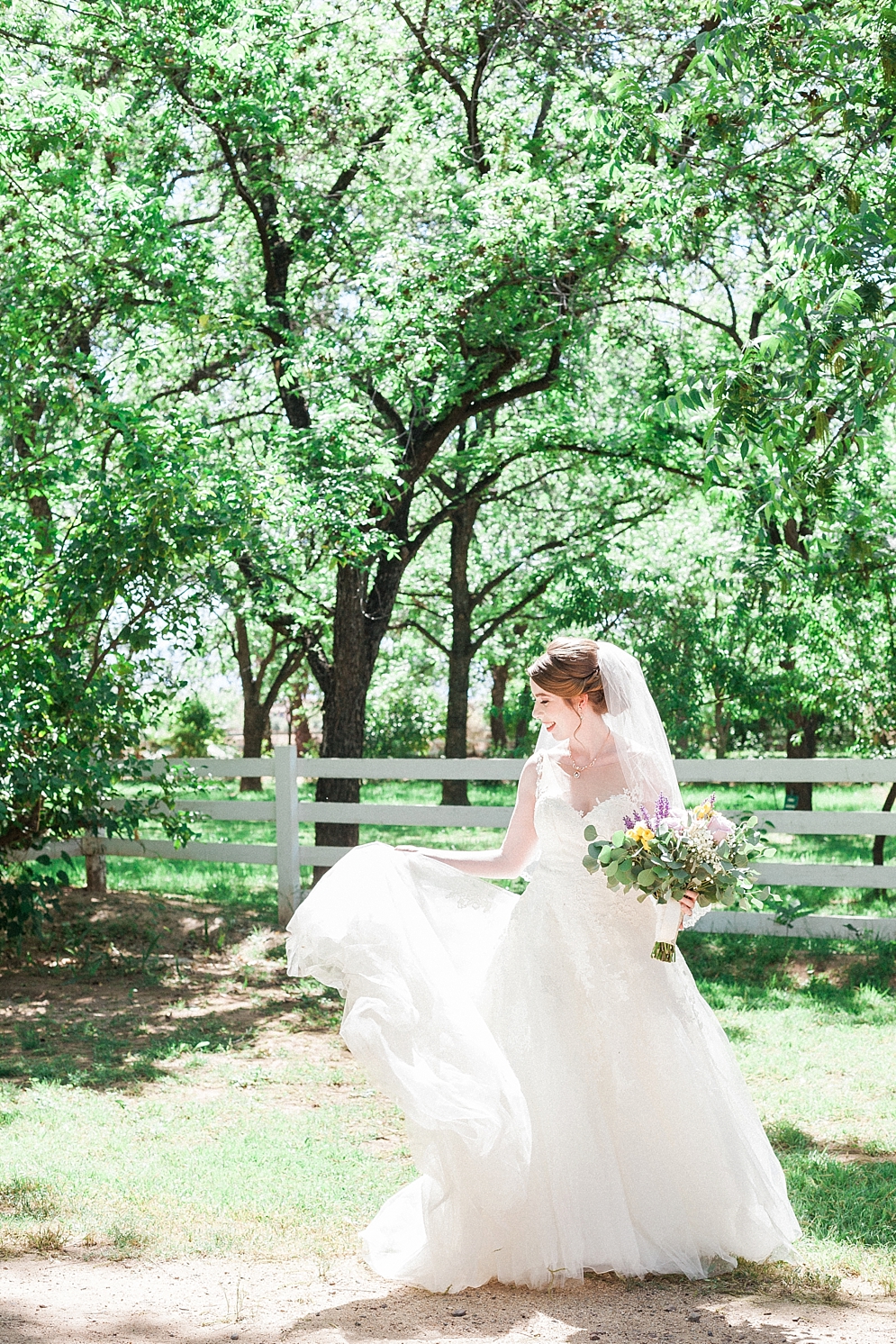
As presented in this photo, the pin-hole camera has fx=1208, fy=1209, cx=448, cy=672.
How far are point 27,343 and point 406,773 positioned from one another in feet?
14.9

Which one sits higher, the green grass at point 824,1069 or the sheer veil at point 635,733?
the sheer veil at point 635,733

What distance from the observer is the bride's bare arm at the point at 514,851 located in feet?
14.9

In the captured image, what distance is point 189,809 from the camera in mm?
10023

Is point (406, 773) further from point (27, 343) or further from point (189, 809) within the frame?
point (27, 343)

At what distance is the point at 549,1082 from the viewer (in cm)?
412

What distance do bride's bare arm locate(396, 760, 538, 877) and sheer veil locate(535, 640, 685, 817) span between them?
0.57 feet

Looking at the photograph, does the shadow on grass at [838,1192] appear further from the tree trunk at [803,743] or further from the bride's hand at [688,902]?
the tree trunk at [803,743]

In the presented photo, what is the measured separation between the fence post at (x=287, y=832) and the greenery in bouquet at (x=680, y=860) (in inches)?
252

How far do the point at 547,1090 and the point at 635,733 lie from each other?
1278 millimetres

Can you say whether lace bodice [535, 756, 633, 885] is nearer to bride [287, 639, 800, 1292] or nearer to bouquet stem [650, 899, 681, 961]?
bride [287, 639, 800, 1292]

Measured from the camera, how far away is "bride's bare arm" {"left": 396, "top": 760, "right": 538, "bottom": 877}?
454 cm

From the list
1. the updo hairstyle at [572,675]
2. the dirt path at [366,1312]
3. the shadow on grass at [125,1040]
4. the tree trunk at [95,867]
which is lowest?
the shadow on grass at [125,1040]

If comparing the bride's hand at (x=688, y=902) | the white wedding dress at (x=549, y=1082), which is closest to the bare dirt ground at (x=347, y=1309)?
the white wedding dress at (x=549, y=1082)

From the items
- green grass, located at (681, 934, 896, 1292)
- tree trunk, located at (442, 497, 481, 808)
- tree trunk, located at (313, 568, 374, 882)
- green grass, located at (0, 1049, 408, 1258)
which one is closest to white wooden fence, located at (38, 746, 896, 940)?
green grass, located at (681, 934, 896, 1292)
